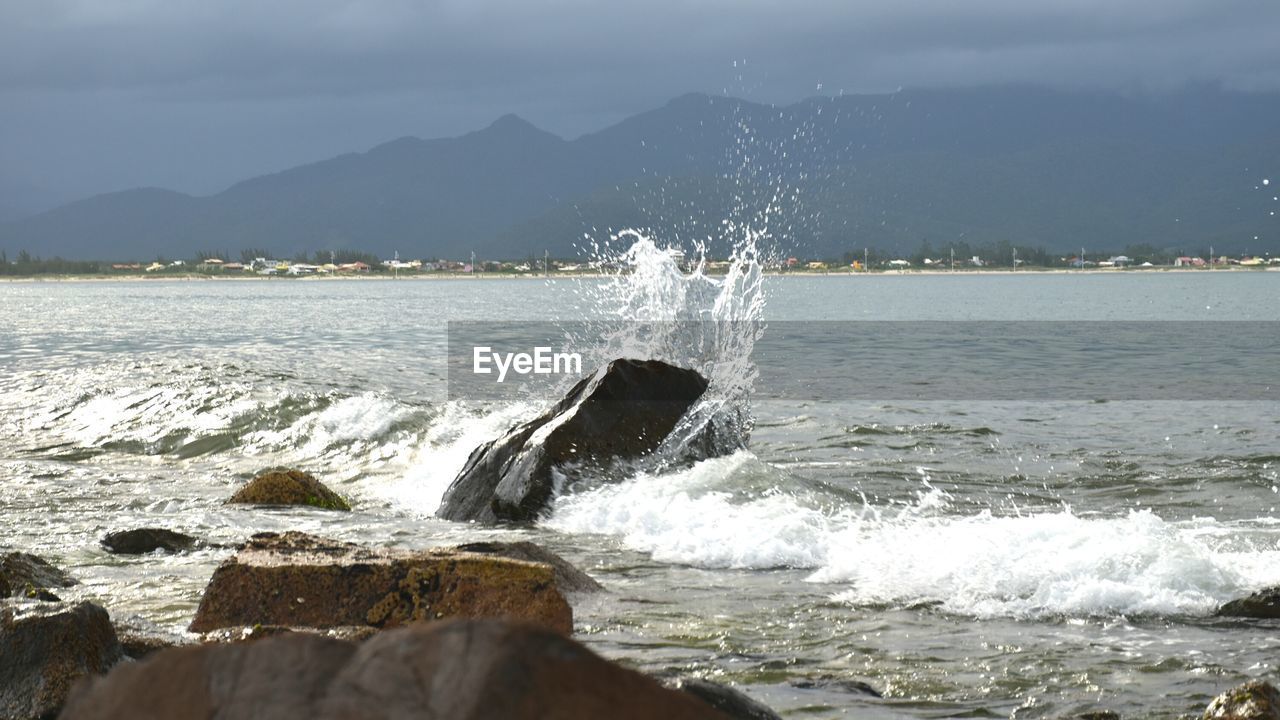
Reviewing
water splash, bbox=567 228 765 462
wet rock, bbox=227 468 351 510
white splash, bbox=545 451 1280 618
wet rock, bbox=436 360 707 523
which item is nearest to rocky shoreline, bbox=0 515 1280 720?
white splash, bbox=545 451 1280 618

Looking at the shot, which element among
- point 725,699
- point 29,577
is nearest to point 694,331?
point 29,577

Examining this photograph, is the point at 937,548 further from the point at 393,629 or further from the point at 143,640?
the point at 393,629

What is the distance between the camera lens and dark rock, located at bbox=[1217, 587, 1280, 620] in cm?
791

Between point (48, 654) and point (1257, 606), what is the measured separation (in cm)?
677

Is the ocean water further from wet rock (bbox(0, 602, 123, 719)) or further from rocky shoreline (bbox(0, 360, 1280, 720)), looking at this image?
wet rock (bbox(0, 602, 123, 719))

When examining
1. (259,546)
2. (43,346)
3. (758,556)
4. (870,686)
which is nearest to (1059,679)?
(870,686)

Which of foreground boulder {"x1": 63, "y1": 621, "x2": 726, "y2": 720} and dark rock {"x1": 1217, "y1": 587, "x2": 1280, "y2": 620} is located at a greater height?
foreground boulder {"x1": 63, "y1": 621, "x2": 726, "y2": 720}

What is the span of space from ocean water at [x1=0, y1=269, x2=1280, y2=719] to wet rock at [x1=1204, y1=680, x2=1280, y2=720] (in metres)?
0.79

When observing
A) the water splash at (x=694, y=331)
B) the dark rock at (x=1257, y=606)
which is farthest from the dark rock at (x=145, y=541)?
the dark rock at (x=1257, y=606)

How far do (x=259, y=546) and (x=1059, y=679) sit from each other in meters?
4.76

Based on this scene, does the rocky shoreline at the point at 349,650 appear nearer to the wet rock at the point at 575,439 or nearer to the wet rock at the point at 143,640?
the wet rock at the point at 143,640

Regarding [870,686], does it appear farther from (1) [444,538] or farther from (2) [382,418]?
(2) [382,418]

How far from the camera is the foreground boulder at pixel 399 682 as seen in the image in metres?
2.21

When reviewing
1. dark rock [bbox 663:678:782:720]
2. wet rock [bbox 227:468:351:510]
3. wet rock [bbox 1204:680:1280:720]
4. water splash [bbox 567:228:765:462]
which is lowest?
wet rock [bbox 227:468:351:510]
